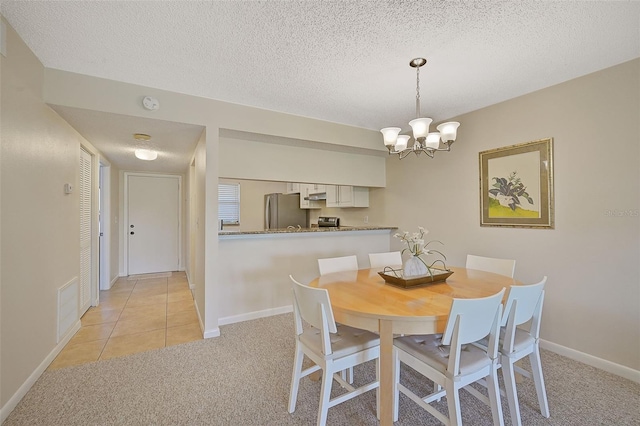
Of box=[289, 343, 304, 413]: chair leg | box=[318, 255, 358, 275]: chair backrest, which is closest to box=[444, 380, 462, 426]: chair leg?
box=[289, 343, 304, 413]: chair leg

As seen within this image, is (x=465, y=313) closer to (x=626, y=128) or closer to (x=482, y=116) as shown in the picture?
(x=626, y=128)

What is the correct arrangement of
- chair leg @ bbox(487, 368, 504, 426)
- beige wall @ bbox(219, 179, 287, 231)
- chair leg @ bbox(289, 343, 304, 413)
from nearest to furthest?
chair leg @ bbox(487, 368, 504, 426) < chair leg @ bbox(289, 343, 304, 413) < beige wall @ bbox(219, 179, 287, 231)

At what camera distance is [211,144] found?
2781mm

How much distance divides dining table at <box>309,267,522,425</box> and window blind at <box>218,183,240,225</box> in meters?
4.62

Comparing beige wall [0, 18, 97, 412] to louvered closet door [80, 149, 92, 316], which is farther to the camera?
louvered closet door [80, 149, 92, 316]

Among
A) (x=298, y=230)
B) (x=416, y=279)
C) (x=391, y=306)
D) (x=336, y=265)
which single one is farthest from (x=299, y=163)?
(x=391, y=306)

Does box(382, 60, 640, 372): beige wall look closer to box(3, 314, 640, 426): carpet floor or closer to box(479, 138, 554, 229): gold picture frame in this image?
box(479, 138, 554, 229): gold picture frame

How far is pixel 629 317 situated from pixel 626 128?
4.67 feet

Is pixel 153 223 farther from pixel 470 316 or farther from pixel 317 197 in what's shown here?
pixel 470 316

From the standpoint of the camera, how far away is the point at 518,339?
68.6 inches

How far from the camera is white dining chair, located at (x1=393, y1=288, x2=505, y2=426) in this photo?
1.35 metres

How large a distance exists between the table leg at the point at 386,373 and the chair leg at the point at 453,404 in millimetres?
286

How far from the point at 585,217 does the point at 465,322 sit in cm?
185

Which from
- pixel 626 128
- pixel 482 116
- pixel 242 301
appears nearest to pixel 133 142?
pixel 242 301
